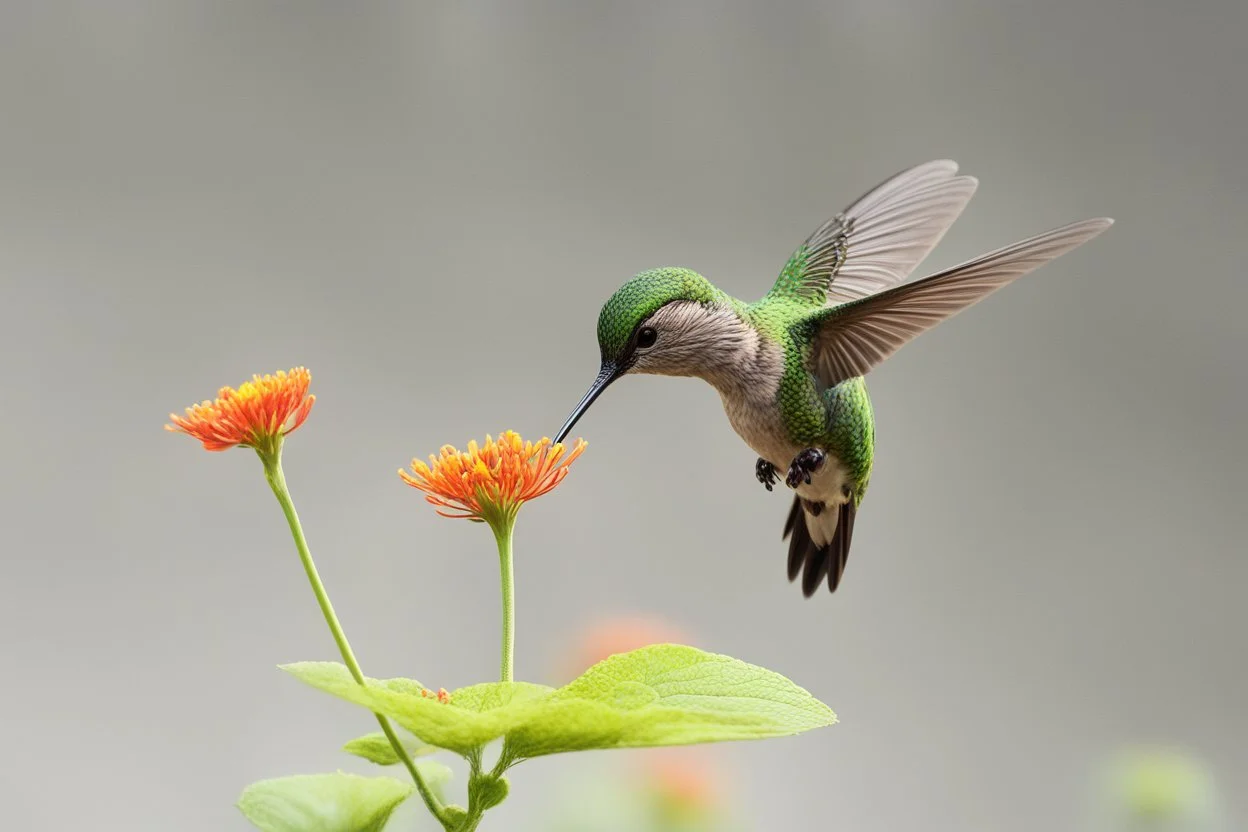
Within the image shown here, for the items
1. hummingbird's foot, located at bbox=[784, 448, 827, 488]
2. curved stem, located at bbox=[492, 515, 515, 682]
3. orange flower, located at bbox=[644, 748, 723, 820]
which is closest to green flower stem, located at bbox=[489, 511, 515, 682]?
curved stem, located at bbox=[492, 515, 515, 682]

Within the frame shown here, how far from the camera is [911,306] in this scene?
0.31 meters

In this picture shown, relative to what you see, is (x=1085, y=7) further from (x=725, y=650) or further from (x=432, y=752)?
(x=432, y=752)

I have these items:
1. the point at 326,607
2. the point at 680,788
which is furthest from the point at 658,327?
the point at 680,788

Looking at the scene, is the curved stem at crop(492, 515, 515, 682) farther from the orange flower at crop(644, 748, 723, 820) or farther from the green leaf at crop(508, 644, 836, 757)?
the orange flower at crop(644, 748, 723, 820)

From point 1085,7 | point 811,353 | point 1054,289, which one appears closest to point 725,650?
point 1054,289

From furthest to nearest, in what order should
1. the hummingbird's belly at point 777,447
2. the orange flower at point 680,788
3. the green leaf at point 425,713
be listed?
the orange flower at point 680,788 → the hummingbird's belly at point 777,447 → the green leaf at point 425,713

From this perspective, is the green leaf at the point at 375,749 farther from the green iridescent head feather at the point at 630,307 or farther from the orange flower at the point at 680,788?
the orange flower at the point at 680,788

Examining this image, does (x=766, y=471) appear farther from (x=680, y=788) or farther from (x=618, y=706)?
(x=680, y=788)

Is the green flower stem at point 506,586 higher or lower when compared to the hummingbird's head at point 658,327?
lower

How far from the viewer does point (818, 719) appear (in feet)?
0.71

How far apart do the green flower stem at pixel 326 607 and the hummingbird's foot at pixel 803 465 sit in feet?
0.46

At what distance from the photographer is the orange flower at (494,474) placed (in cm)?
24

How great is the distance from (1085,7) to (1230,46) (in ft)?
0.63

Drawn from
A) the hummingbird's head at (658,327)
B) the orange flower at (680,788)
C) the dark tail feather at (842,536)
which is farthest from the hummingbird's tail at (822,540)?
the orange flower at (680,788)
